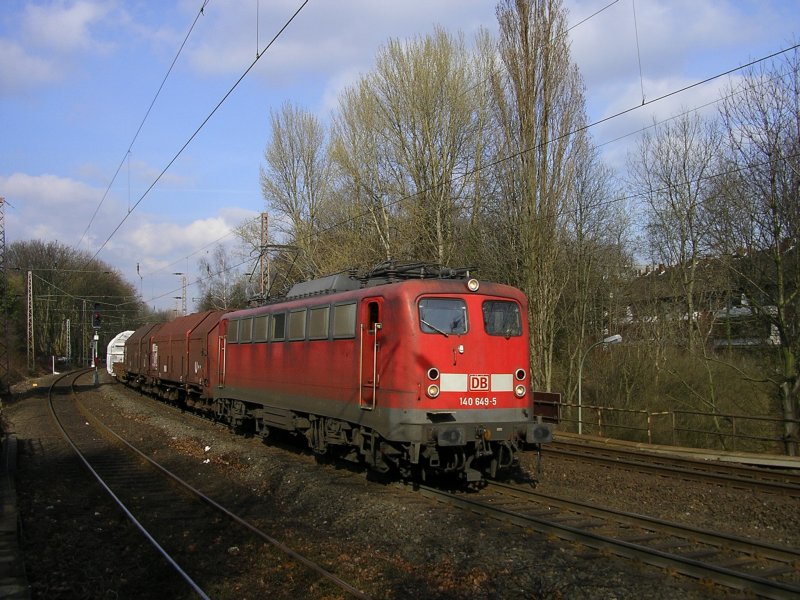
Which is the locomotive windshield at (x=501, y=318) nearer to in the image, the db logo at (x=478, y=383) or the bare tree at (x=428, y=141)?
the db logo at (x=478, y=383)

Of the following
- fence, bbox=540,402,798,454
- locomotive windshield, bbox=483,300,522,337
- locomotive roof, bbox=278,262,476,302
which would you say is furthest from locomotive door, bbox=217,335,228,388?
locomotive windshield, bbox=483,300,522,337

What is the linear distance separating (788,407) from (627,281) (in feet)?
45.5

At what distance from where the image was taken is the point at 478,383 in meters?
9.86

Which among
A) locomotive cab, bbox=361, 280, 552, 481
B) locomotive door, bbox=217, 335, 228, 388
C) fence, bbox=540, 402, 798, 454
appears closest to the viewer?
locomotive cab, bbox=361, 280, 552, 481

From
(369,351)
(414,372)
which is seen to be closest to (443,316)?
Result: (414,372)

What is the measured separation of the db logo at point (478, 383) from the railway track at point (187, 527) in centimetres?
363

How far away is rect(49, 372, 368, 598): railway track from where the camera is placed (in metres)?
6.58

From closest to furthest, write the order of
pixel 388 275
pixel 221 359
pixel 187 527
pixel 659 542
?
pixel 659 542 → pixel 187 527 → pixel 388 275 → pixel 221 359

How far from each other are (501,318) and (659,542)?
409 cm

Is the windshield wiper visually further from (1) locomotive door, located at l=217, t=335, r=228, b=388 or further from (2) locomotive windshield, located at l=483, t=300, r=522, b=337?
(1) locomotive door, located at l=217, t=335, r=228, b=388

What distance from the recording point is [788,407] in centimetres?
1767

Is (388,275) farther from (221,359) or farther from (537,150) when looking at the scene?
(537,150)

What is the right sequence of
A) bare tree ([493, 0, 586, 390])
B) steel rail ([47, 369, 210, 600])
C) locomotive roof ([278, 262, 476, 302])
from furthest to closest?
bare tree ([493, 0, 586, 390]) → locomotive roof ([278, 262, 476, 302]) → steel rail ([47, 369, 210, 600])

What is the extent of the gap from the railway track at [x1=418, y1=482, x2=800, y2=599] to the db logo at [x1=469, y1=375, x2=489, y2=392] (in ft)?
5.28
